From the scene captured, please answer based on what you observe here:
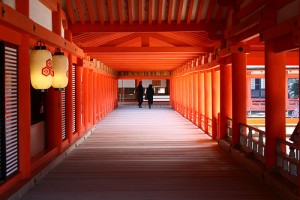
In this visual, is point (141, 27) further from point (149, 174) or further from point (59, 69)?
point (149, 174)

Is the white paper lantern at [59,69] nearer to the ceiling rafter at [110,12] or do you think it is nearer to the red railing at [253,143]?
the ceiling rafter at [110,12]

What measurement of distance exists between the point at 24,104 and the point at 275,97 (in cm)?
386

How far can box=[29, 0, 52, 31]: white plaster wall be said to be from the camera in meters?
6.54

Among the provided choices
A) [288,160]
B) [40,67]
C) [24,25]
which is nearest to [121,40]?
[40,67]

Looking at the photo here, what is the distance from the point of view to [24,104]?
5746 millimetres

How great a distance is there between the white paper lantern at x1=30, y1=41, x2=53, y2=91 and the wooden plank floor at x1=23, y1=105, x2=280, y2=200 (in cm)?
164

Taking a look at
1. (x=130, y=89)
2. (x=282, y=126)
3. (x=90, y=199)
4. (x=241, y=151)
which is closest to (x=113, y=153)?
(x=241, y=151)

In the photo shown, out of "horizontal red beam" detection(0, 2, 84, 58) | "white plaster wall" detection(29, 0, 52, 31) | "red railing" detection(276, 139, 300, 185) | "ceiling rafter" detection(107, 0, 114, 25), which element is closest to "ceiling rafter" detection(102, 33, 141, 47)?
"ceiling rafter" detection(107, 0, 114, 25)

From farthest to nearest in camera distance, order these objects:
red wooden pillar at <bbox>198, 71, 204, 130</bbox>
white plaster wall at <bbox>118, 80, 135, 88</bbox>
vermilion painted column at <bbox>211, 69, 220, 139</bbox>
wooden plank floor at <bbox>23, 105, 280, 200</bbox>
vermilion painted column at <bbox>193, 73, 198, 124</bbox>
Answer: white plaster wall at <bbox>118, 80, 135, 88</bbox>
vermilion painted column at <bbox>193, 73, 198, 124</bbox>
red wooden pillar at <bbox>198, 71, 204, 130</bbox>
vermilion painted column at <bbox>211, 69, 220, 139</bbox>
wooden plank floor at <bbox>23, 105, 280, 200</bbox>

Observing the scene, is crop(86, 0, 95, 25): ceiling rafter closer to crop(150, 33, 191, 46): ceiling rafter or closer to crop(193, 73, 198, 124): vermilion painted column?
crop(150, 33, 191, 46): ceiling rafter

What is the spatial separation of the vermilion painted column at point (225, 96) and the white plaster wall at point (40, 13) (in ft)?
14.5

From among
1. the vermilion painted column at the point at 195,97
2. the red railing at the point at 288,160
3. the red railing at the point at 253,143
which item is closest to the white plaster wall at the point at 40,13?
the red railing at the point at 253,143

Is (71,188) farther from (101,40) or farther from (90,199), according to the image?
(101,40)

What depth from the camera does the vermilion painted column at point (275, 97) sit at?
5934 millimetres
